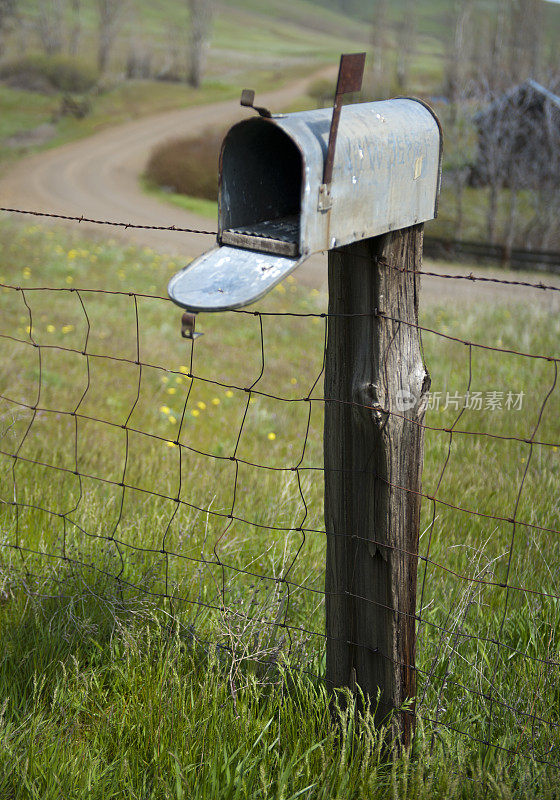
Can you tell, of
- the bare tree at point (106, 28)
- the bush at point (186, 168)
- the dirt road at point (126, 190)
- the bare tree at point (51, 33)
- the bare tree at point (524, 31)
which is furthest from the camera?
the bare tree at point (51, 33)

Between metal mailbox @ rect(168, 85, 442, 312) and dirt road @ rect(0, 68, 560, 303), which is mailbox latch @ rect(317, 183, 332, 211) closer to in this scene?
metal mailbox @ rect(168, 85, 442, 312)

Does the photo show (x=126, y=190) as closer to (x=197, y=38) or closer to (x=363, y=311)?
(x=363, y=311)

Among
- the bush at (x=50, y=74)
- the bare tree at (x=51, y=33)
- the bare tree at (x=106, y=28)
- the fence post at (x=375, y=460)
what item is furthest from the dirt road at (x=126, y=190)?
the bare tree at (x=51, y=33)

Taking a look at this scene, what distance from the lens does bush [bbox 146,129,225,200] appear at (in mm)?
24375

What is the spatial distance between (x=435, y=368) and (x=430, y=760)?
4942 mm

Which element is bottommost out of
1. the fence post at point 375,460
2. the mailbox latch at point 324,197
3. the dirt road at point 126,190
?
the fence post at point 375,460

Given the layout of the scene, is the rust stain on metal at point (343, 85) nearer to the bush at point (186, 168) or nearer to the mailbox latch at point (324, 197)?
the mailbox latch at point (324, 197)

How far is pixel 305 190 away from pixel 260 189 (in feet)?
1.17

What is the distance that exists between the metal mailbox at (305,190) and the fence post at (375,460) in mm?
157

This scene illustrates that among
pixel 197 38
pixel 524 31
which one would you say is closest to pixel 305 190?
pixel 197 38

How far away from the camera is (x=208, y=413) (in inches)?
207

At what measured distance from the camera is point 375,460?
190 cm

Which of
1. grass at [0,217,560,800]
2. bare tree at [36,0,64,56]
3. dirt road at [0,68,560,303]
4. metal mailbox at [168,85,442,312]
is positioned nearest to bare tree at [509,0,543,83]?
dirt road at [0,68,560,303]

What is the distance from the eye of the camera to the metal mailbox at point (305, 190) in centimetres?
146
